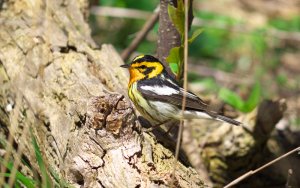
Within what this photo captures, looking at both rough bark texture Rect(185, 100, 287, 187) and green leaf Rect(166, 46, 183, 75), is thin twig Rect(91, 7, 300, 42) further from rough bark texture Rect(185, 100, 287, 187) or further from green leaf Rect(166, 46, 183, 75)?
green leaf Rect(166, 46, 183, 75)

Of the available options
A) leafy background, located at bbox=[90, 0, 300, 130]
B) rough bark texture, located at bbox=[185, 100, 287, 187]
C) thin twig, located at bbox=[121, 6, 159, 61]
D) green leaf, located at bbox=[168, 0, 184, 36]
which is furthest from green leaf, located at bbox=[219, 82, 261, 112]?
green leaf, located at bbox=[168, 0, 184, 36]

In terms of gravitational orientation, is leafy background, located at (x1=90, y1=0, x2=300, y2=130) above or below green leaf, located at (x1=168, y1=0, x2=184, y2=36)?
above

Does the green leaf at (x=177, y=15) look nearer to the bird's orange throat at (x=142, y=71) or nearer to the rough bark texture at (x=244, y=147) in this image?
the bird's orange throat at (x=142, y=71)

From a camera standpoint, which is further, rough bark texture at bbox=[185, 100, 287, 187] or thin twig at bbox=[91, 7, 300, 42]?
thin twig at bbox=[91, 7, 300, 42]

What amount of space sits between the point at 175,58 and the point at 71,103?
2.19ft

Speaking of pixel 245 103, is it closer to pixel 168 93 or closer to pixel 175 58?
pixel 168 93

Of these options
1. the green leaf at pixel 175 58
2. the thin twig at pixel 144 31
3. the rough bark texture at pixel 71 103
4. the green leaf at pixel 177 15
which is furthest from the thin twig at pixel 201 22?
the green leaf at pixel 177 15

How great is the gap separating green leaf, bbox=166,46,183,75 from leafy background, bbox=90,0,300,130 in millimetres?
2520

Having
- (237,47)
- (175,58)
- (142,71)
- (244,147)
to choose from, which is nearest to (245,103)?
(244,147)

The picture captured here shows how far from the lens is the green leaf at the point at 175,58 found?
392cm

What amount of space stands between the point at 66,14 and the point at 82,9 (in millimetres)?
215

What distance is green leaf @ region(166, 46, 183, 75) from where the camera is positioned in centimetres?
392

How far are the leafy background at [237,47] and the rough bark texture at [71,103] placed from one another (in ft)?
6.77

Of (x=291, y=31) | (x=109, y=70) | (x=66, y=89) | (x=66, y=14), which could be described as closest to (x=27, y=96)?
(x=66, y=89)
